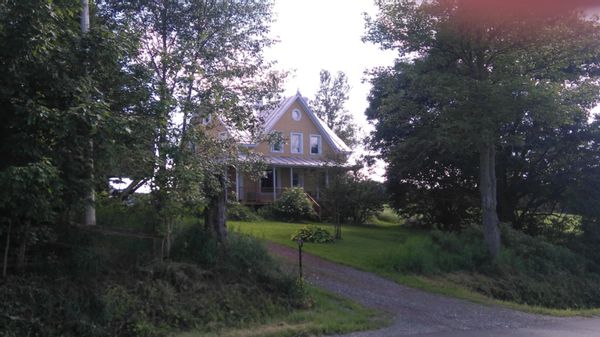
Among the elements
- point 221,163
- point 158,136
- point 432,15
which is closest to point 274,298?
point 221,163

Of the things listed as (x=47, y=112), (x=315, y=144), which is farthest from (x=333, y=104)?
(x=47, y=112)

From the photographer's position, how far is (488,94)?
627 inches

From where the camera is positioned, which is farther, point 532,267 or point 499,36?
point 532,267

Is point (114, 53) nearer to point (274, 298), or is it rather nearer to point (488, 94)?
point (274, 298)

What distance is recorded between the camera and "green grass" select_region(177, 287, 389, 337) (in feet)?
28.7

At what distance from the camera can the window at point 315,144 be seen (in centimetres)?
3950

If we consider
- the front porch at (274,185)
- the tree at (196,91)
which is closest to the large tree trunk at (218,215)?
the tree at (196,91)

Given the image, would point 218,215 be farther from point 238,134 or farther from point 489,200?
point 489,200

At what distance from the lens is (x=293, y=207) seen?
100ft

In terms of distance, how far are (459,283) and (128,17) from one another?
10.7 meters

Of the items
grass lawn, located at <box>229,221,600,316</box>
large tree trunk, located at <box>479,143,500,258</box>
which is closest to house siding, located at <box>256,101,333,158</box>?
grass lawn, located at <box>229,221,600,316</box>

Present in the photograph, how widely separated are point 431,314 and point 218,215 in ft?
15.0

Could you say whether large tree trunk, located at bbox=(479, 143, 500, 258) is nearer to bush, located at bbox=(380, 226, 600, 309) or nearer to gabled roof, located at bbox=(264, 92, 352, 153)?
bush, located at bbox=(380, 226, 600, 309)

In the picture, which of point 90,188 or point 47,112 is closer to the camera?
point 47,112
